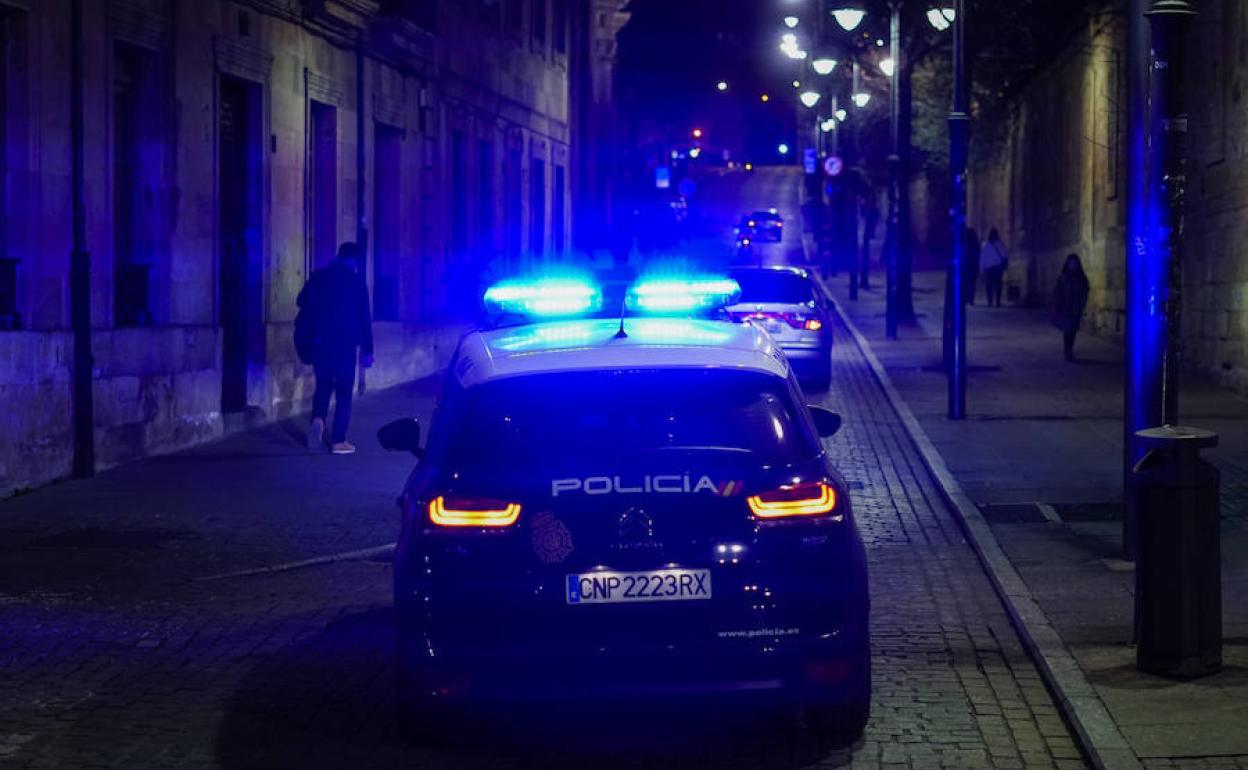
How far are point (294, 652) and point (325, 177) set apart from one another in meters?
15.7

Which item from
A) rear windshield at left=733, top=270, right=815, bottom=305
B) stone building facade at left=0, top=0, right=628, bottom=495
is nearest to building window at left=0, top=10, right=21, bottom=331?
stone building facade at left=0, top=0, right=628, bottom=495

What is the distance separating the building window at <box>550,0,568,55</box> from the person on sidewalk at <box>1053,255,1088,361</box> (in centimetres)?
1593

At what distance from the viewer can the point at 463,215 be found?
3278 cm

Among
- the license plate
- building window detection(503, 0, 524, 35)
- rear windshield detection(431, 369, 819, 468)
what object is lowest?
the license plate

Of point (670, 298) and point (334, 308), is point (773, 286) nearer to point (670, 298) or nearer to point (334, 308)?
point (334, 308)

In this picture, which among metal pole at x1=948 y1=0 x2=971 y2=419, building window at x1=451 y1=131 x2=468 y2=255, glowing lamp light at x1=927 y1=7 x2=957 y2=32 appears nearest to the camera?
metal pole at x1=948 y1=0 x2=971 y2=419

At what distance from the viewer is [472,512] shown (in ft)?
21.5

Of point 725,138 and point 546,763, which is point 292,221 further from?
point 725,138

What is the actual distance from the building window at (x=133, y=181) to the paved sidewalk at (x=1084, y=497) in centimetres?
708

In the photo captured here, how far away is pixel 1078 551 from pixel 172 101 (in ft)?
33.8

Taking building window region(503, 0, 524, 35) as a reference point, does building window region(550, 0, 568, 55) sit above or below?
above

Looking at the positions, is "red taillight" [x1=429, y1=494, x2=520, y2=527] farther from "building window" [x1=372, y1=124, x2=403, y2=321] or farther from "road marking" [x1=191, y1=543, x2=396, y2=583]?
"building window" [x1=372, y1=124, x2=403, y2=321]

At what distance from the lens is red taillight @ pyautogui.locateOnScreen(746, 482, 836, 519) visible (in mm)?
6574

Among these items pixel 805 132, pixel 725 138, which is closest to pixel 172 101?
pixel 805 132
